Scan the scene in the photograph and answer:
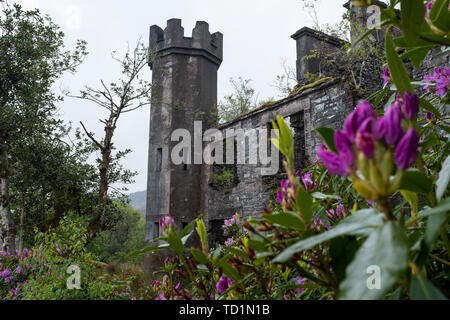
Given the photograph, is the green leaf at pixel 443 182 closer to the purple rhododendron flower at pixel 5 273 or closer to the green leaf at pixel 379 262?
the green leaf at pixel 379 262

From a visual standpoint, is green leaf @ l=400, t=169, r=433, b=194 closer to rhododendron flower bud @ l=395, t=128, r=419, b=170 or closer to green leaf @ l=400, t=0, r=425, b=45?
rhododendron flower bud @ l=395, t=128, r=419, b=170

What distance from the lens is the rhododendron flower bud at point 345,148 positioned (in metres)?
0.49

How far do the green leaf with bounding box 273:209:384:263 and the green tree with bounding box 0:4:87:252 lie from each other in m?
8.66

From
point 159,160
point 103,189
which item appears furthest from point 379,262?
point 159,160

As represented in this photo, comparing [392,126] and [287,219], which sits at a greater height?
[392,126]

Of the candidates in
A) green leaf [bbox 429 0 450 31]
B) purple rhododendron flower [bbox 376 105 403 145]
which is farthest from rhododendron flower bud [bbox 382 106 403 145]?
green leaf [bbox 429 0 450 31]

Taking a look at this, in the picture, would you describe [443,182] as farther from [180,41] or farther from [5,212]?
[180,41]

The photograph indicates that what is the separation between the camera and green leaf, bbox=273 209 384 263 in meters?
0.48

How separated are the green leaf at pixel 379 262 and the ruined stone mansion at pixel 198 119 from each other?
8117 mm

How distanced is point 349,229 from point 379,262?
0.07 m

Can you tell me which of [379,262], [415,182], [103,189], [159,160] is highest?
[159,160]

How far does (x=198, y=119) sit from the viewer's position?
1170 centimetres

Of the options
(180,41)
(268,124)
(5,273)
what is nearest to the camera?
(5,273)
